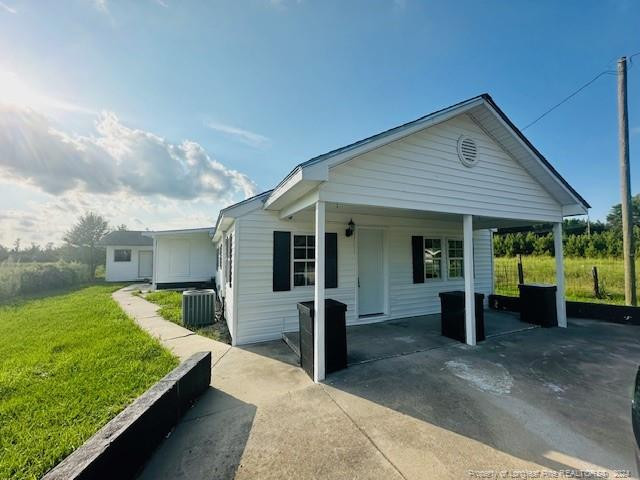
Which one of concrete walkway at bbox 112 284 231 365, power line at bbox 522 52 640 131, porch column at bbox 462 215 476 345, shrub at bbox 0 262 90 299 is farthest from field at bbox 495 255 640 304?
shrub at bbox 0 262 90 299

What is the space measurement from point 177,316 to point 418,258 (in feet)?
23.4

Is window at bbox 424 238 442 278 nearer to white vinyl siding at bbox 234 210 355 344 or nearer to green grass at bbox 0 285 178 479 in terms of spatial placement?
white vinyl siding at bbox 234 210 355 344

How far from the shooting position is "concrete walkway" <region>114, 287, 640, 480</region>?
6.95ft

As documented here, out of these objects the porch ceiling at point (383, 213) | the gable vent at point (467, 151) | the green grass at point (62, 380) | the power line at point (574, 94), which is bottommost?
the green grass at point (62, 380)

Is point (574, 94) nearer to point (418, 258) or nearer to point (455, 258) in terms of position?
point (455, 258)

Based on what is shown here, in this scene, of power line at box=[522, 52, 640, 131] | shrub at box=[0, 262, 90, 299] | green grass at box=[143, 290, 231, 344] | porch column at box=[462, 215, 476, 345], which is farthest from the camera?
shrub at box=[0, 262, 90, 299]

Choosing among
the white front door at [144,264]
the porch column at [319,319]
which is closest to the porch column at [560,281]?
the porch column at [319,319]

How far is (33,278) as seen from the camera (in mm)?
13352

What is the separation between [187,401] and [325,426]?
162 cm

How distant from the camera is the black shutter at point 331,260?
236 inches

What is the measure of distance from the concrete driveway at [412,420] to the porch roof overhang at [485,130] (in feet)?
9.07

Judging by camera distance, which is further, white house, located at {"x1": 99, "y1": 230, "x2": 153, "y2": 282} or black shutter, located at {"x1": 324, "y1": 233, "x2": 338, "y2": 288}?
white house, located at {"x1": 99, "y1": 230, "x2": 153, "y2": 282}

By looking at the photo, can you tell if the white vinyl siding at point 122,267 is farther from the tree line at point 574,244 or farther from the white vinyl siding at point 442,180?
the tree line at point 574,244

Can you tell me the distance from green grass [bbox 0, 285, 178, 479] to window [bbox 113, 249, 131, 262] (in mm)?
12634
